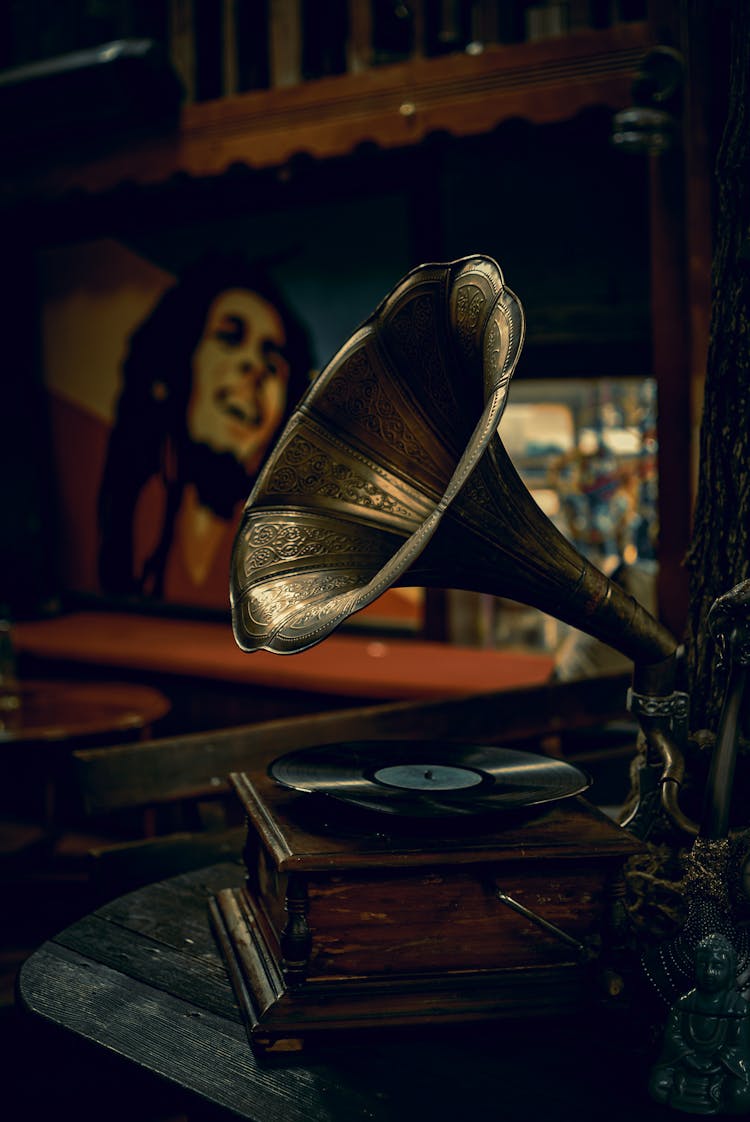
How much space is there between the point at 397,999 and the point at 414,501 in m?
0.63

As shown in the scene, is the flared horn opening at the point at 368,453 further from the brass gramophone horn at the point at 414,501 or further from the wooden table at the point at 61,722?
the wooden table at the point at 61,722

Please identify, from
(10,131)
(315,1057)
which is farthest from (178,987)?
(10,131)

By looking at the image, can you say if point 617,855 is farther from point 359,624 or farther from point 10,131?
point 10,131

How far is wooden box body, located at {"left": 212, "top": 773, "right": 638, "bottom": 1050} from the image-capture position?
1155mm

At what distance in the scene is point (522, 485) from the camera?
131 centimetres

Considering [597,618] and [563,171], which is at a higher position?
[563,171]

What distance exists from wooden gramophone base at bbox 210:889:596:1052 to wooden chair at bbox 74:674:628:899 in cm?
70

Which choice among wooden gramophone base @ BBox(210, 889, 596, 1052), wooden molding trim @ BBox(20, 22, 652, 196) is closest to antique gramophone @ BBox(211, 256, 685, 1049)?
wooden gramophone base @ BBox(210, 889, 596, 1052)

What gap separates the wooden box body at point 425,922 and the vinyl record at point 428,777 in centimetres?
3

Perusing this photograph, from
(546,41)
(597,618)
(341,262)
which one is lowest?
(597,618)

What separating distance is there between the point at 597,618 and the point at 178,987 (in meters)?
0.63

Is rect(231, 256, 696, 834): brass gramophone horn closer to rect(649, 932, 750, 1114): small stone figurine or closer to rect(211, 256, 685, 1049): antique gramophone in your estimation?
rect(211, 256, 685, 1049): antique gramophone

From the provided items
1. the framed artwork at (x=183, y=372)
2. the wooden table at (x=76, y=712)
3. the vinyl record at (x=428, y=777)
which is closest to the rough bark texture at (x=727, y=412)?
the vinyl record at (x=428, y=777)

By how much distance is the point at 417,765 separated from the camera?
138 centimetres
